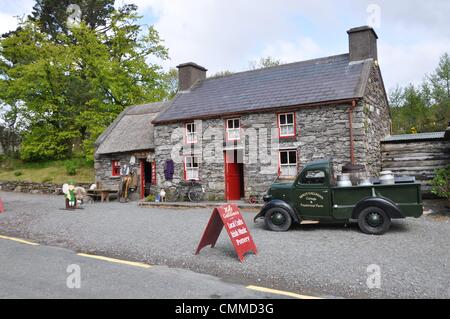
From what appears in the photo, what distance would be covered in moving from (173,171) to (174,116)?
2.98 metres

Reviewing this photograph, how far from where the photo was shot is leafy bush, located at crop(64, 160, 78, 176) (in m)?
26.9

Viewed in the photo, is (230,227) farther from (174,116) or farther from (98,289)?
(174,116)

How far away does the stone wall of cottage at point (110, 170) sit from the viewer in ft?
67.8

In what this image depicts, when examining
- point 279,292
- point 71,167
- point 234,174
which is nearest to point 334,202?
point 279,292

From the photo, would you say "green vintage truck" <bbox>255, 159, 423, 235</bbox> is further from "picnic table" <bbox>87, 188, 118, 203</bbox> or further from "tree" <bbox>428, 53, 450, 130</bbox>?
"tree" <bbox>428, 53, 450, 130</bbox>

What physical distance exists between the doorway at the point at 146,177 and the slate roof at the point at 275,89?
11.2 feet

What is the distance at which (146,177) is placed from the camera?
21.6 metres

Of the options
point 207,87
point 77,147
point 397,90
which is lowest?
point 77,147

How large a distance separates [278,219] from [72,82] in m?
24.0

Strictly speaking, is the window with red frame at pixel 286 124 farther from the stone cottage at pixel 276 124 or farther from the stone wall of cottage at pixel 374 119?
the stone wall of cottage at pixel 374 119

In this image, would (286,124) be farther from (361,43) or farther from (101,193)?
(101,193)

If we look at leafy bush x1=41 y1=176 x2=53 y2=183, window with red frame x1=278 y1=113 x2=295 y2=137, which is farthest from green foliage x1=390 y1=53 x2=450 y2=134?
leafy bush x1=41 y1=176 x2=53 y2=183

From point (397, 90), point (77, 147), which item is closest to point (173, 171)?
point (77, 147)
